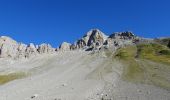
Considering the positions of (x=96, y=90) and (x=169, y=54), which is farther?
(x=169, y=54)

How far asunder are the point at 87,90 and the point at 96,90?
175 cm

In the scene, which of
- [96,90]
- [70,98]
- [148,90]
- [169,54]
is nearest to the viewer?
[70,98]

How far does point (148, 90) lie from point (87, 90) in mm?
11650

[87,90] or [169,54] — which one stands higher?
[169,54]

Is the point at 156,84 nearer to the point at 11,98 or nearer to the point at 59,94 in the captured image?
the point at 59,94

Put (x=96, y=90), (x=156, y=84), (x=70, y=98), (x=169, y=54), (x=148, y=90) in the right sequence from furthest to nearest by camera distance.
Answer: (x=169, y=54)
(x=156, y=84)
(x=96, y=90)
(x=148, y=90)
(x=70, y=98)

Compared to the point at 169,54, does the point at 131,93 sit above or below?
below

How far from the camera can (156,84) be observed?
223 ft

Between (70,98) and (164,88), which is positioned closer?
(70,98)

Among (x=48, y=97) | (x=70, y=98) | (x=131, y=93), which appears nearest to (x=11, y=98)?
(x=48, y=97)

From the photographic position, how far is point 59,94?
60.4 m

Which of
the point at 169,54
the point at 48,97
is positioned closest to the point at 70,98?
the point at 48,97

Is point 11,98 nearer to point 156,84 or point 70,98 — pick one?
point 70,98

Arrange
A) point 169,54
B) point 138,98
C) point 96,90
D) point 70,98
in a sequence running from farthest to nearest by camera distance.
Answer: point 169,54
point 96,90
point 70,98
point 138,98
